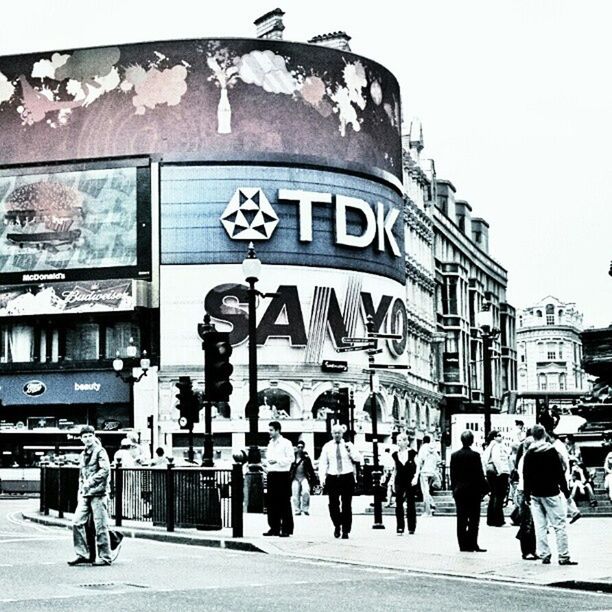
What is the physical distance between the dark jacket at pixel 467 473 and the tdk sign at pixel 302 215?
57.5m

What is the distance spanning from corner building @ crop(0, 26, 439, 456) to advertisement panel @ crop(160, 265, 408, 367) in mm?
87

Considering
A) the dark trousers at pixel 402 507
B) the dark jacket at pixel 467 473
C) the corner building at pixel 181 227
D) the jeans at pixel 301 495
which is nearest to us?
the dark jacket at pixel 467 473

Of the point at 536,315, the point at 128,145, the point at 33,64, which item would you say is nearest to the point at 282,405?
the point at 128,145

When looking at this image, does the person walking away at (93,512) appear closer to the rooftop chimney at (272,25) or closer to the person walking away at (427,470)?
the person walking away at (427,470)

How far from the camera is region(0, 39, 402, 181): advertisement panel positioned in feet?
261

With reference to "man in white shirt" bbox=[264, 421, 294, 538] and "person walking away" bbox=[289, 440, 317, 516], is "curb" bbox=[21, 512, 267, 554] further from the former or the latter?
"person walking away" bbox=[289, 440, 317, 516]

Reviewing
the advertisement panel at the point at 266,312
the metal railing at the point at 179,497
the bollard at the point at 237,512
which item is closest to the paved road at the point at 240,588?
the bollard at the point at 237,512

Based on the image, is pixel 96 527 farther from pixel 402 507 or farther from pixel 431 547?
pixel 402 507

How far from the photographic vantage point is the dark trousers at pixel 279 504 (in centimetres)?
2327

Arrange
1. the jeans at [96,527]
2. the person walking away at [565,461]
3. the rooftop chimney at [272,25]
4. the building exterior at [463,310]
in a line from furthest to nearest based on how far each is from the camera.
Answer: the building exterior at [463,310], the rooftop chimney at [272,25], the person walking away at [565,461], the jeans at [96,527]

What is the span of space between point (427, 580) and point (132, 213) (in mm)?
64188

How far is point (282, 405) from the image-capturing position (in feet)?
260

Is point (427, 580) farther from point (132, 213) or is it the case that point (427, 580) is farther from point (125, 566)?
point (132, 213)

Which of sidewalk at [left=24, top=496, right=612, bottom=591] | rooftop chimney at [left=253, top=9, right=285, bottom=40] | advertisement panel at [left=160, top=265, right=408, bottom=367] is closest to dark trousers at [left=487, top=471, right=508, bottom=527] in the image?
sidewalk at [left=24, top=496, right=612, bottom=591]
